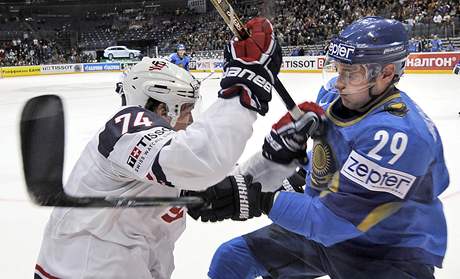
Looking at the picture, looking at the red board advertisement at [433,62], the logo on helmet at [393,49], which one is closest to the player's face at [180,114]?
the logo on helmet at [393,49]

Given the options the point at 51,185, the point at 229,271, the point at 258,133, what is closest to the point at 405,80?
the point at 258,133

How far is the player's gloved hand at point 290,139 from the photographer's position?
1.64 meters

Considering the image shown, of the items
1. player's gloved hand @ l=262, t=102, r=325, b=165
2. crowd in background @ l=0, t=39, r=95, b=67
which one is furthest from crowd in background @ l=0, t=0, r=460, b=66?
player's gloved hand @ l=262, t=102, r=325, b=165

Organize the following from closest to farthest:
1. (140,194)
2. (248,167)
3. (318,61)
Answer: (140,194)
(248,167)
(318,61)

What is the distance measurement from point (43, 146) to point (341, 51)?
1.08 m

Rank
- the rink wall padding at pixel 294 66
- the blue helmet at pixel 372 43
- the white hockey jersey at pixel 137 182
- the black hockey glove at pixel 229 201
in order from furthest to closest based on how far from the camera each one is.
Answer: the rink wall padding at pixel 294 66
the blue helmet at pixel 372 43
the black hockey glove at pixel 229 201
the white hockey jersey at pixel 137 182

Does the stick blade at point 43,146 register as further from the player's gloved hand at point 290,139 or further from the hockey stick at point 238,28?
the player's gloved hand at point 290,139

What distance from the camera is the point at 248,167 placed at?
5.56 ft

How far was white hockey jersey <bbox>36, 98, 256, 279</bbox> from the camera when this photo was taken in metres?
1.10

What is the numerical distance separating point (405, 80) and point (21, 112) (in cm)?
1171

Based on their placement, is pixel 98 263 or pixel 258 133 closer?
pixel 98 263

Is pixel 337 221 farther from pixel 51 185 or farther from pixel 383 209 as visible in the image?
pixel 51 185

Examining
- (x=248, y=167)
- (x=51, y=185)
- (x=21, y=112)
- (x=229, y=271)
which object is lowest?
(x=229, y=271)

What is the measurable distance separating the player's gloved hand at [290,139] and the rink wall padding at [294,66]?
4.05m
